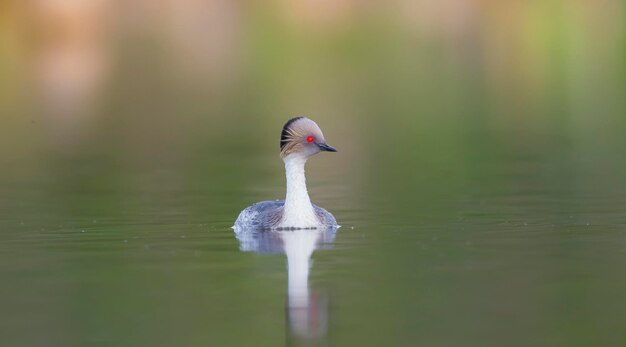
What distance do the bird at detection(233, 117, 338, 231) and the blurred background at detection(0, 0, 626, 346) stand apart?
401 mm

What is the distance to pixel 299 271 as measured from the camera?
14789 mm

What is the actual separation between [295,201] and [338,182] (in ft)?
19.9

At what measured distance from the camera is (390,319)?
1233 centimetres

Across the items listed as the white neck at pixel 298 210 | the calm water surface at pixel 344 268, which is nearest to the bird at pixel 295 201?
the white neck at pixel 298 210

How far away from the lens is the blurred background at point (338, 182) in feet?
41.6

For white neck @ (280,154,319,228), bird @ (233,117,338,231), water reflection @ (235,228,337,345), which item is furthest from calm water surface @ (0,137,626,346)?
white neck @ (280,154,319,228)

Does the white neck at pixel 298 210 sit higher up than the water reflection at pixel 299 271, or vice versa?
the white neck at pixel 298 210

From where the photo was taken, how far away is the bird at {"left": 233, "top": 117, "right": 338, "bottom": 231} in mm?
18375

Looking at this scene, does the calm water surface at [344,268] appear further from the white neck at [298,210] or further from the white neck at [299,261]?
the white neck at [298,210]

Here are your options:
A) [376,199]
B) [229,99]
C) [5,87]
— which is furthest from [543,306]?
[5,87]

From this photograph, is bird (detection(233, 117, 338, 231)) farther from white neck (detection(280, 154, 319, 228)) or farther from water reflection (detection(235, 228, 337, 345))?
water reflection (detection(235, 228, 337, 345))

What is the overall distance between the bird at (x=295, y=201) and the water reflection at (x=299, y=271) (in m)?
0.13

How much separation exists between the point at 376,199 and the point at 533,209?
102 inches

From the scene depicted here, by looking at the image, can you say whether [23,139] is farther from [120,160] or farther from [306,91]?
[306,91]
